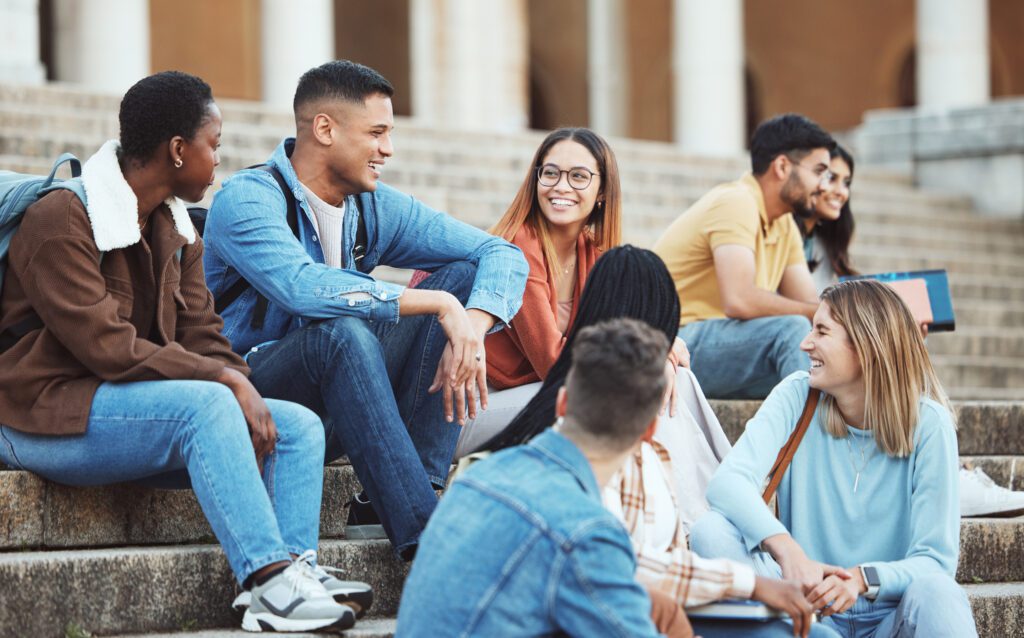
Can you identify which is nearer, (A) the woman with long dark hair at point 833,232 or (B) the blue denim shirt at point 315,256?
(B) the blue denim shirt at point 315,256

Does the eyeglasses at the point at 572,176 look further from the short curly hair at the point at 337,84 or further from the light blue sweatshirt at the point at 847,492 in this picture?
the light blue sweatshirt at the point at 847,492

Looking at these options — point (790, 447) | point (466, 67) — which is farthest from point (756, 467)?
point (466, 67)

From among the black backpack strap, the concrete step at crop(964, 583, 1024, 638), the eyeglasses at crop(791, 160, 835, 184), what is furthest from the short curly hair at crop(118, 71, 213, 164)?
the eyeglasses at crop(791, 160, 835, 184)

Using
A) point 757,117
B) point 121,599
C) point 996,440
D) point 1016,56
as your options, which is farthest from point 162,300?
point 1016,56

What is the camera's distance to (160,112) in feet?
12.7

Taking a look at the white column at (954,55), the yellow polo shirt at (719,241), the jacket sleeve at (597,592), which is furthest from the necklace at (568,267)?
the white column at (954,55)

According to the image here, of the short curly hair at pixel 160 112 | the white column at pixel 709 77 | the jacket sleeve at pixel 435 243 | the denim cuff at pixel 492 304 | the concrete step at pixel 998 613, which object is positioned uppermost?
the white column at pixel 709 77

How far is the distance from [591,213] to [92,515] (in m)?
1.71

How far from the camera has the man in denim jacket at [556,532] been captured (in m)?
2.70

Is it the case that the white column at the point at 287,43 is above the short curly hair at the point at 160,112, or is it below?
above

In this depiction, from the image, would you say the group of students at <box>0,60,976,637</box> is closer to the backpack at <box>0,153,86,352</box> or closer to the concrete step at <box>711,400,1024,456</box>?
the backpack at <box>0,153,86,352</box>

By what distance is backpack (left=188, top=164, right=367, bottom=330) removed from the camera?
4324 millimetres

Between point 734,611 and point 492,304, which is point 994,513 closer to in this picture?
point 492,304

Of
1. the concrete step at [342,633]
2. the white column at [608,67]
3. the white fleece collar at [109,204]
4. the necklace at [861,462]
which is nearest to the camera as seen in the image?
the concrete step at [342,633]
